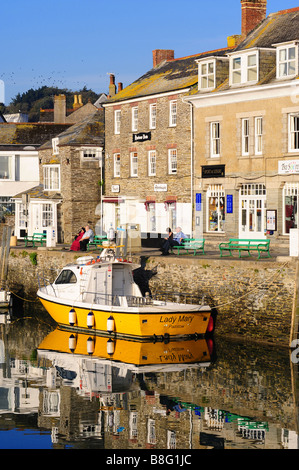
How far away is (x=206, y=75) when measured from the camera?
40.2m

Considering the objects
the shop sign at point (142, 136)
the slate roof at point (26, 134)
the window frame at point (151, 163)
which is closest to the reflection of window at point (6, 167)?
→ the slate roof at point (26, 134)

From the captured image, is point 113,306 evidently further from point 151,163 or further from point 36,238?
point 36,238

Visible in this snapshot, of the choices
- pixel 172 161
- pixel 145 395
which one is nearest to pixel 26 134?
pixel 172 161

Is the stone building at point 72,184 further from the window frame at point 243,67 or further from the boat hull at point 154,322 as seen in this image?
the boat hull at point 154,322

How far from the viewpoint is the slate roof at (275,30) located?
3741 centimetres

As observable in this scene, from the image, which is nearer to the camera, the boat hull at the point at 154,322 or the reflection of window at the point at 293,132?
the boat hull at the point at 154,322

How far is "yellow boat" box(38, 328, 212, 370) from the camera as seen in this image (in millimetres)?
26359

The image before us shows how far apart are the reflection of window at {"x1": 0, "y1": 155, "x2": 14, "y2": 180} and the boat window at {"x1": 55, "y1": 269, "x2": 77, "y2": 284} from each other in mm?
25418

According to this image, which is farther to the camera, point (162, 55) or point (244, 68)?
point (162, 55)

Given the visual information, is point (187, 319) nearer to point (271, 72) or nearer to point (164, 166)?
point (271, 72)

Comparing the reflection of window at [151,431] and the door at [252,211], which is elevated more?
the door at [252,211]

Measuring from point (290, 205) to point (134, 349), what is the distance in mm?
11245

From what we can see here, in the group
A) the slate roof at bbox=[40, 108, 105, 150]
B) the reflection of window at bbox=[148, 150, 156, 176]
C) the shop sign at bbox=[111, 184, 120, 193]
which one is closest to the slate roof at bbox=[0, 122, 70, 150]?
the slate roof at bbox=[40, 108, 105, 150]

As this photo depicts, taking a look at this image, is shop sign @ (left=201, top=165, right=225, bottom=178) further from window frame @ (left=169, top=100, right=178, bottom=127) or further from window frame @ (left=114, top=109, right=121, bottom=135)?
window frame @ (left=114, top=109, right=121, bottom=135)
